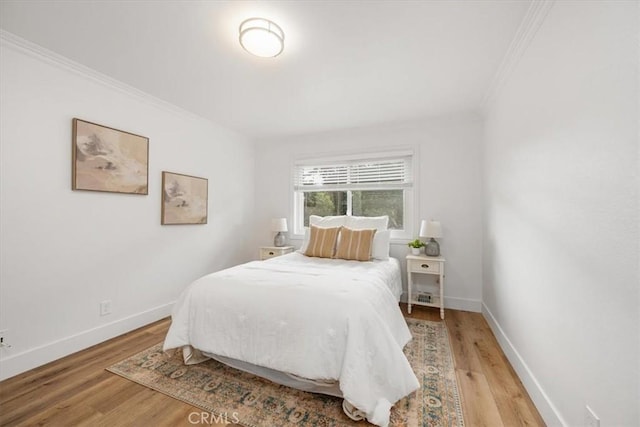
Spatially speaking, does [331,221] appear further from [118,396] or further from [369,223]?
[118,396]

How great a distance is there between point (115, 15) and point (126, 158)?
132 centimetres

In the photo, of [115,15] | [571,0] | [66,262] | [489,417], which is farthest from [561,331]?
[66,262]

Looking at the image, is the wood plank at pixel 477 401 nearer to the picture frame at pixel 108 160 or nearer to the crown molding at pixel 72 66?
the picture frame at pixel 108 160

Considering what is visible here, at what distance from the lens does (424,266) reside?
2.97 meters

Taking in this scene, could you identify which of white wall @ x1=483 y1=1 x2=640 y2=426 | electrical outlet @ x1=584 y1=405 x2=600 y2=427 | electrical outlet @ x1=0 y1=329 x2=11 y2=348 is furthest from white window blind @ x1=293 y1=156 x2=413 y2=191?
electrical outlet @ x1=0 y1=329 x2=11 y2=348

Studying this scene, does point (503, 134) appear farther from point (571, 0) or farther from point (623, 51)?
point (623, 51)

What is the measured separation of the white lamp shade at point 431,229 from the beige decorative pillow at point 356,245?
0.62 meters

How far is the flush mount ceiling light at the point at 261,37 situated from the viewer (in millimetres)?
1662

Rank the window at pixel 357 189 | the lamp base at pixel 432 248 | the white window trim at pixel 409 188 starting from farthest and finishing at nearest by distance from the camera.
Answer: the window at pixel 357 189, the white window trim at pixel 409 188, the lamp base at pixel 432 248

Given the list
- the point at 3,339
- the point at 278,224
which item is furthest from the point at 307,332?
the point at 278,224

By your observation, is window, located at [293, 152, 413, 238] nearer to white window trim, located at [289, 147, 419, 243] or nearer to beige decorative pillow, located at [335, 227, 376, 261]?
white window trim, located at [289, 147, 419, 243]

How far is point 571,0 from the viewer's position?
1238 millimetres

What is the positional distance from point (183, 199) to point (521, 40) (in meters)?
3.55

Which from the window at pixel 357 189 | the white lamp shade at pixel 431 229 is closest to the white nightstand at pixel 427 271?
the white lamp shade at pixel 431 229
